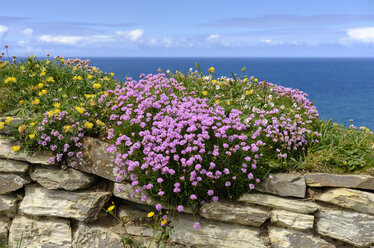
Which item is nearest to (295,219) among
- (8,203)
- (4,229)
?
(8,203)

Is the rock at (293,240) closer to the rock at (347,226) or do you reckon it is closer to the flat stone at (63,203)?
the rock at (347,226)

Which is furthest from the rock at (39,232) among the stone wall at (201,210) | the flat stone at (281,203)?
the flat stone at (281,203)

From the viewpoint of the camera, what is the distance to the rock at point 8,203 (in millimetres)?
5211

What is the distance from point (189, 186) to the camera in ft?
13.5

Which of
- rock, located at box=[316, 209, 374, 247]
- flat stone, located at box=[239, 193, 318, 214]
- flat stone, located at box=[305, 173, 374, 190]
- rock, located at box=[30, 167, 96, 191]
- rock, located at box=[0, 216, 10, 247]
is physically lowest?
rock, located at box=[0, 216, 10, 247]

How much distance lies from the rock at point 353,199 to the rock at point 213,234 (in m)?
1.03

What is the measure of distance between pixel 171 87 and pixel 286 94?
77.6 inches

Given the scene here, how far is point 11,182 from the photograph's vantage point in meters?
5.13

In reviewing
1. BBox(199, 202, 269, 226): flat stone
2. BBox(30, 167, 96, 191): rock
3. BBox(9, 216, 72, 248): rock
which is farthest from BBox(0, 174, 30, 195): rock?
BBox(199, 202, 269, 226): flat stone

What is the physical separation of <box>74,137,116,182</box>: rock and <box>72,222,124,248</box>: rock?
30.8 inches

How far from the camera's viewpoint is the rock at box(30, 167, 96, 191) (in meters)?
4.79

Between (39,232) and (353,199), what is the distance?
169 inches

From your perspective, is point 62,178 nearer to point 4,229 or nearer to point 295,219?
point 4,229

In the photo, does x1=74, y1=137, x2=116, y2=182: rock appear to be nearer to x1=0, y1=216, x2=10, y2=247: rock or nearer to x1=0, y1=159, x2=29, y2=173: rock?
x1=0, y1=159, x2=29, y2=173: rock
